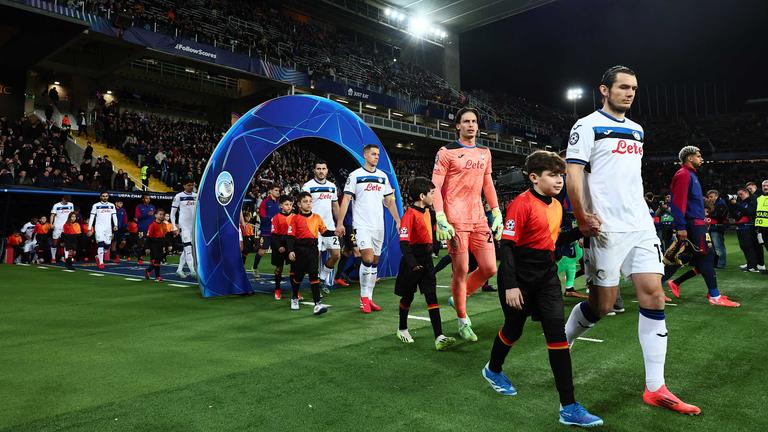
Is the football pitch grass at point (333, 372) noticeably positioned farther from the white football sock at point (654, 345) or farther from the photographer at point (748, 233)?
the photographer at point (748, 233)

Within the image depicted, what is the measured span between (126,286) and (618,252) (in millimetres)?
8730

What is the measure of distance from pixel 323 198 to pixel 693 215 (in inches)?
218

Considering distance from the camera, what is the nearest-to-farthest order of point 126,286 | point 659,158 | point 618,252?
point 618,252
point 126,286
point 659,158

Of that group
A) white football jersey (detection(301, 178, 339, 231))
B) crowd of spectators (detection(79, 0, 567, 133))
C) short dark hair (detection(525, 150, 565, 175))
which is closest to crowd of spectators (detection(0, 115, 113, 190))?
crowd of spectators (detection(79, 0, 567, 133))

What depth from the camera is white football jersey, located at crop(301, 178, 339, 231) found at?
8383 mm

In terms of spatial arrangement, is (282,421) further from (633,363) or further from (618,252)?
(633,363)

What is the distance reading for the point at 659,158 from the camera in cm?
4831

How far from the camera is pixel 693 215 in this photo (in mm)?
6246

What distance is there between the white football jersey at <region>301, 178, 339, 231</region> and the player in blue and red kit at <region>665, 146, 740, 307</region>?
5178 millimetres

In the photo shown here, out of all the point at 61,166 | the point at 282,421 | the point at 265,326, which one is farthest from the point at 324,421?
the point at 61,166

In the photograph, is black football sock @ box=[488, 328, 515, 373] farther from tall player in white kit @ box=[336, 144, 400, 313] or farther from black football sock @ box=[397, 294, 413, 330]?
tall player in white kit @ box=[336, 144, 400, 313]

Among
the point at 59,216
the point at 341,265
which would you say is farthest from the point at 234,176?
the point at 59,216

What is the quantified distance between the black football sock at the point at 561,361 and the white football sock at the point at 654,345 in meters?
0.65

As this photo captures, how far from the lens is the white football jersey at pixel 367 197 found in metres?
7.10
